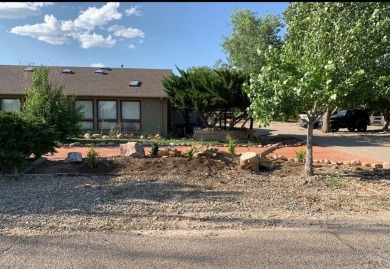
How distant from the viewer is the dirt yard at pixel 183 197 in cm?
532

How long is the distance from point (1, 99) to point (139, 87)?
7.83 m

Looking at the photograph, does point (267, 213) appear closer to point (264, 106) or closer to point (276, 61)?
point (264, 106)

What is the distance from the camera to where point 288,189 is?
7289 millimetres

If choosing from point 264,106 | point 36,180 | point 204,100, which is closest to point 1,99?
point 204,100

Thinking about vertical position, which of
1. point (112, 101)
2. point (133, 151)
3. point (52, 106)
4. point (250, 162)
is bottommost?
point (250, 162)

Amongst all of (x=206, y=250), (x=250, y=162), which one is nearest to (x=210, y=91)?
(x=250, y=162)

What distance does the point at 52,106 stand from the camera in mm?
16297

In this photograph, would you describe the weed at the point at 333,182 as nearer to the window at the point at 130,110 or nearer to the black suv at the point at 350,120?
the window at the point at 130,110

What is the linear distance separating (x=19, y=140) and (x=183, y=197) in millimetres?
4135

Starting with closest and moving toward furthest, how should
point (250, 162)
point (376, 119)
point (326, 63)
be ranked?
point (326, 63) < point (250, 162) < point (376, 119)

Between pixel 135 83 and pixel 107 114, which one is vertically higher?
pixel 135 83

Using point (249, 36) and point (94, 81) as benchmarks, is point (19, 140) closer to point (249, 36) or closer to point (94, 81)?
point (94, 81)

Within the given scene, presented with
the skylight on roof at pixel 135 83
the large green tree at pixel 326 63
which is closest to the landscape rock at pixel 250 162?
the large green tree at pixel 326 63

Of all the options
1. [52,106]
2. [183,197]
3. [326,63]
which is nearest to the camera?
[183,197]
